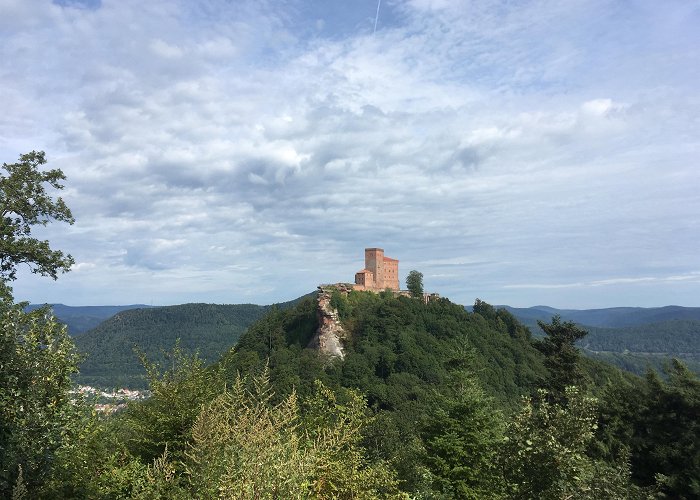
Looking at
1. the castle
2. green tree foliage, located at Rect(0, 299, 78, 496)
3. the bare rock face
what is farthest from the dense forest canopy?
the castle

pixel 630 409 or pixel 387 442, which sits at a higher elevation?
pixel 630 409

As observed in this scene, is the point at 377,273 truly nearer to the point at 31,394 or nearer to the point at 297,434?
the point at 297,434

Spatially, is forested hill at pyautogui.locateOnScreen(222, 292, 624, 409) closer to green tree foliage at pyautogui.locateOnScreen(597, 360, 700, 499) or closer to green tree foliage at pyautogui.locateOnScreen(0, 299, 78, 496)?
green tree foliage at pyautogui.locateOnScreen(597, 360, 700, 499)

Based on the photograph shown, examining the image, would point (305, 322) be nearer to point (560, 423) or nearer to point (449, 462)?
point (449, 462)

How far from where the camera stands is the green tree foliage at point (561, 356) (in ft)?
106

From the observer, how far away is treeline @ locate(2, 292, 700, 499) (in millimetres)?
7173

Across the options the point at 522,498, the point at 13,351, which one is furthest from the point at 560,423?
the point at 13,351

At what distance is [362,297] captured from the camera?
103 meters

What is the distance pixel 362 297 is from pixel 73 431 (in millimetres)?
94778

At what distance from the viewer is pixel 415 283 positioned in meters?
113

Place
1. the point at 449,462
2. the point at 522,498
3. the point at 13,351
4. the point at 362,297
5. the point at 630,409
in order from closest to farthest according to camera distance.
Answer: the point at 13,351, the point at 522,498, the point at 449,462, the point at 630,409, the point at 362,297

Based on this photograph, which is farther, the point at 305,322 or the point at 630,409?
the point at 305,322

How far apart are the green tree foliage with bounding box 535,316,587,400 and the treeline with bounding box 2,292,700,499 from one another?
90 millimetres

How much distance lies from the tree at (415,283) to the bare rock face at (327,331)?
83.2 feet
